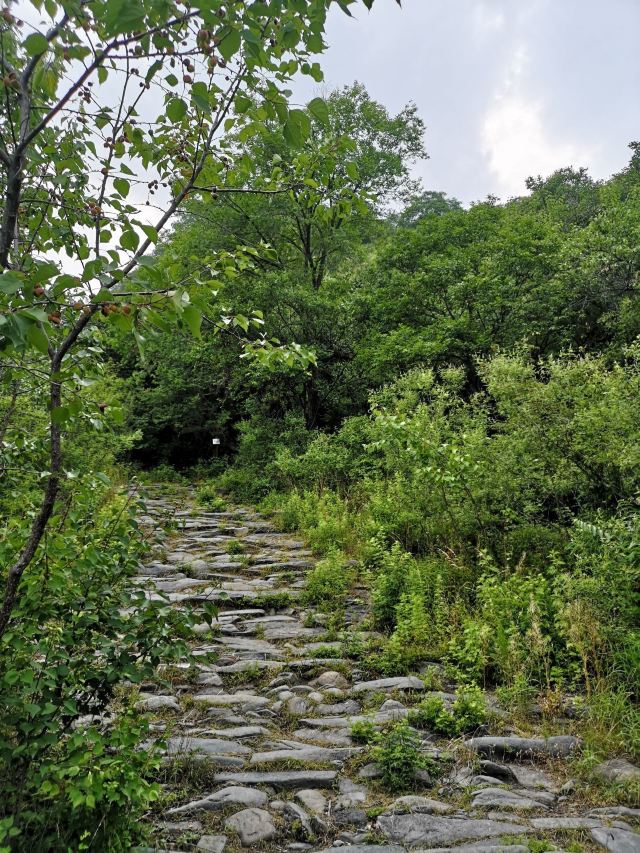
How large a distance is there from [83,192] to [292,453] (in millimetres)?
11101

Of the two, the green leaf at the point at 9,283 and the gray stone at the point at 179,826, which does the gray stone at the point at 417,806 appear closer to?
the gray stone at the point at 179,826

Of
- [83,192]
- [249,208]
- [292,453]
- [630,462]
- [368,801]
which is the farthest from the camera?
[249,208]

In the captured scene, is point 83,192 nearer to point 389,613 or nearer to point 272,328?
point 389,613

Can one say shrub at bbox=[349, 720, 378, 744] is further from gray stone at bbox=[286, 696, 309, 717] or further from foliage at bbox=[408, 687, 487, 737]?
gray stone at bbox=[286, 696, 309, 717]

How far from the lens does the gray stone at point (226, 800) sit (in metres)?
2.98

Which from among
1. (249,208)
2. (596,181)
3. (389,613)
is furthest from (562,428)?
(596,181)

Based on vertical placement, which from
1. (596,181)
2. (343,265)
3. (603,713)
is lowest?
(603,713)

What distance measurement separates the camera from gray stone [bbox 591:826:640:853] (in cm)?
258

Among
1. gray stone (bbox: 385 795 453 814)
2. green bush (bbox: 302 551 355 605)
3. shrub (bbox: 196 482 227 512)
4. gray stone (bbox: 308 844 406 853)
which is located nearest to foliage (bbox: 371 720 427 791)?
gray stone (bbox: 385 795 453 814)

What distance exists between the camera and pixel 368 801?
3.13 meters

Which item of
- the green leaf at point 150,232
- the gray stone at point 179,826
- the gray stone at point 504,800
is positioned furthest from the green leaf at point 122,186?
the gray stone at point 504,800

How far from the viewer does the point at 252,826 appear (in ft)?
9.48

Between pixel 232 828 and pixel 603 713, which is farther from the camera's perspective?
pixel 603 713

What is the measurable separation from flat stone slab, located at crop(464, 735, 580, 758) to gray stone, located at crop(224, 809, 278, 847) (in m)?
1.38
